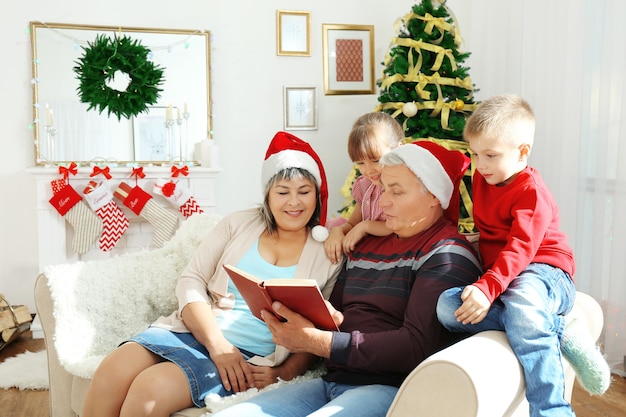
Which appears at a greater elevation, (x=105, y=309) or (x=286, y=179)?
(x=286, y=179)

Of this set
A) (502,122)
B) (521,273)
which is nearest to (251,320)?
(521,273)

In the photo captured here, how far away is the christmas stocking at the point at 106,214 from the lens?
3805mm

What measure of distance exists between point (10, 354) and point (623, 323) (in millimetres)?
3195

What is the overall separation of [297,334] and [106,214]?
2.60m

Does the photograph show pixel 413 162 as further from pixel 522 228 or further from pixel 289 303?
pixel 289 303

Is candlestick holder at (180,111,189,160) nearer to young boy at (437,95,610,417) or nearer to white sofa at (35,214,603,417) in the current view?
white sofa at (35,214,603,417)

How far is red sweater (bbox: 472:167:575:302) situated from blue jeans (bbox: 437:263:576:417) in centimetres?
4

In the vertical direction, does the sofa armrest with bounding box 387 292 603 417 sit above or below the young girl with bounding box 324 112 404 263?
below

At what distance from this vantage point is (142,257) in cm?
227

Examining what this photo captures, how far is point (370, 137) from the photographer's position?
2.05m

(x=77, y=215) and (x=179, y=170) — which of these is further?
(x=179, y=170)

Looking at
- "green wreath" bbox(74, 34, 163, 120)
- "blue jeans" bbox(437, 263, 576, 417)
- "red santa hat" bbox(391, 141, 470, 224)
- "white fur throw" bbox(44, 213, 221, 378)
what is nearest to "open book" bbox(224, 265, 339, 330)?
"blue jeans" bbox(437, 263, 576, 417)

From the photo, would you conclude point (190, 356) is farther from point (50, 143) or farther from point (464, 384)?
point (50, 143)

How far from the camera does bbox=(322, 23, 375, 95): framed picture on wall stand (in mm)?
4426
